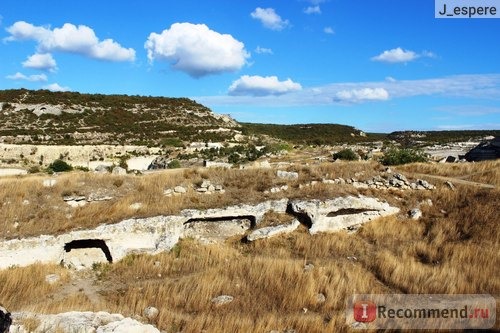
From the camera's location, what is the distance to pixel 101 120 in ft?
223

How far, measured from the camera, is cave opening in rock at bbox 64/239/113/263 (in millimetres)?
12961

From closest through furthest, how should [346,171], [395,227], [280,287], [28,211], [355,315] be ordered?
Result: [355,315], [280,287], [28,211], [395,227], [346,171]

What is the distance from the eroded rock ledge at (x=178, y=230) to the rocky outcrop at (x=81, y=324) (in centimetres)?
561

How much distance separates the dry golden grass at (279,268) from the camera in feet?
28.7

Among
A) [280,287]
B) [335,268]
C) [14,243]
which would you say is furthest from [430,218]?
[14,243]

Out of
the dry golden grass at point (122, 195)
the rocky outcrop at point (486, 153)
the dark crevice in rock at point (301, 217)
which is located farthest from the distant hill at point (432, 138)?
the dark crevice in rock at point (301, 217)

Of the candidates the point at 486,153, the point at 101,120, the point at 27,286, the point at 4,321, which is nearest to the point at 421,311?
the point at 4,321

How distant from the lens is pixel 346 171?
18.6 meters

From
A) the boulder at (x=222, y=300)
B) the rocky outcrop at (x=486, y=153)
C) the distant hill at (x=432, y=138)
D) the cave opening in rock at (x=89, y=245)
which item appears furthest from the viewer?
the distant hill at (x=432, y=138)

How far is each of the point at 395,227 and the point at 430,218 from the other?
5.63 ft

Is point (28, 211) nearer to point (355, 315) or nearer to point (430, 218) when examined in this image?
point (355, 315)

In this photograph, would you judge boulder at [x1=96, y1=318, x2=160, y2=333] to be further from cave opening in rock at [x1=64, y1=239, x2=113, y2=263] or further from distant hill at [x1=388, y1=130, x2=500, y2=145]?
distant hill at [x1=388, y1=130, x2=500, y2=145]

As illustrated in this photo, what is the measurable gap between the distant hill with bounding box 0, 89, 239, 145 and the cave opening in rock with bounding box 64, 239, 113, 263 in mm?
45365

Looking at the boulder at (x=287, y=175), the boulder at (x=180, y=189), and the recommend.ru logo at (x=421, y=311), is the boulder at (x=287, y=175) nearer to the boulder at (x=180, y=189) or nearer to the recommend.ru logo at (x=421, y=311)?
the boulder at (x=180, y=189)
